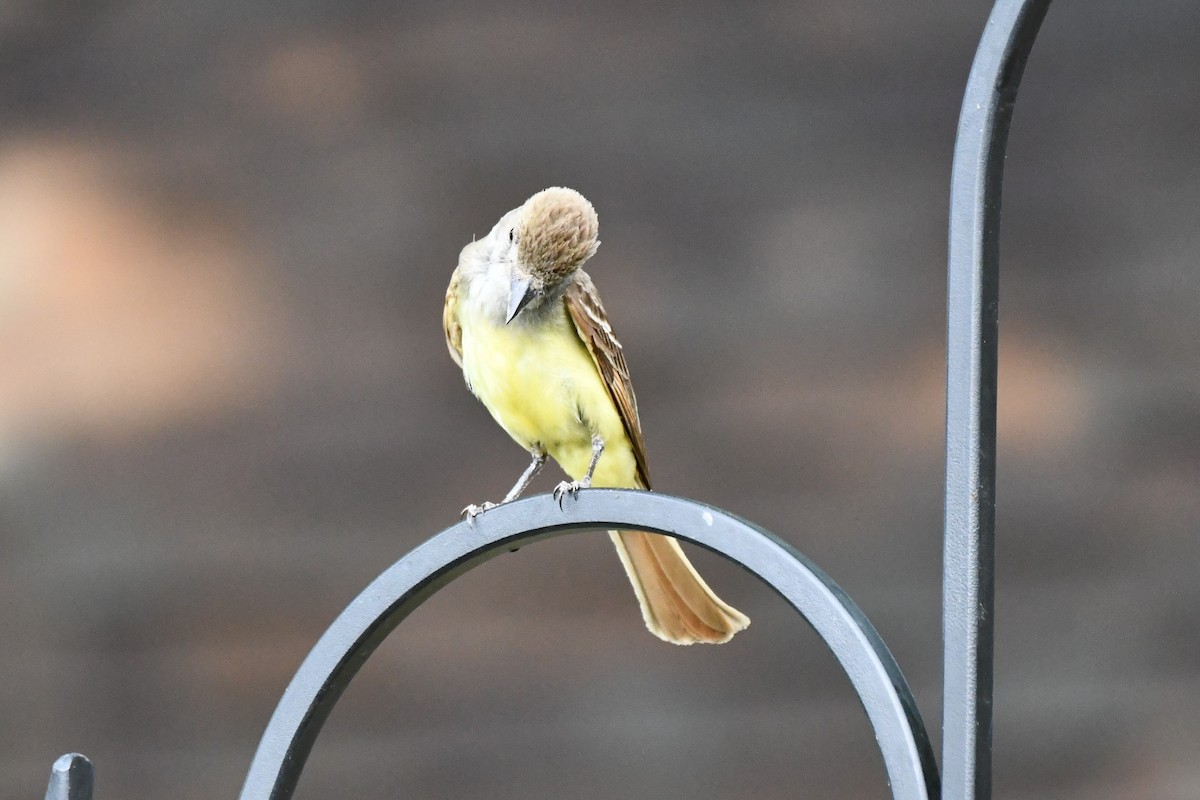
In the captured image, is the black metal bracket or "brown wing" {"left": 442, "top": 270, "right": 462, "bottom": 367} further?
"brown wing" {"left": 442, "top": 270, "right": 462, "bottom": 367}

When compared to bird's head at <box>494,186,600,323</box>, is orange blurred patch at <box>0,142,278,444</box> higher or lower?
higher

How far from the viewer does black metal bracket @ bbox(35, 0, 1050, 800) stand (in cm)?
90

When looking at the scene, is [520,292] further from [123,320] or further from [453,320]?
[123,320]

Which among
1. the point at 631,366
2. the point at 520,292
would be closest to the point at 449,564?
the point at 520,292

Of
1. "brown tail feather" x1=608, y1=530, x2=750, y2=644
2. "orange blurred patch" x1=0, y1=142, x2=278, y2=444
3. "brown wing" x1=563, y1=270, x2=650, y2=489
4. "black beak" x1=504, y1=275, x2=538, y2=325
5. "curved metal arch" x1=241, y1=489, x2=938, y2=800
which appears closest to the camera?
"curved metal arch" x1=241, y1=489, x2=938, y2=800

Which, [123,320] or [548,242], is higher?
[123,320]

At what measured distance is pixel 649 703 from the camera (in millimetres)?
3297

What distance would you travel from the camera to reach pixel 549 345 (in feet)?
7.04

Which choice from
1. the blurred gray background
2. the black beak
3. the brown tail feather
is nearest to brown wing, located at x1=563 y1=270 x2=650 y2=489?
the black beak

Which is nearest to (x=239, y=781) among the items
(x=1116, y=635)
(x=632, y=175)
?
(x=632, y=175)

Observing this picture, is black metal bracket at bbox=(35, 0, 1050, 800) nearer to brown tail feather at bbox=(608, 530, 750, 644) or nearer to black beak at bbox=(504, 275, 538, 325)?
brown tail feather at bbox=(608, 530, 750, 644)

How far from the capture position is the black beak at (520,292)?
2027 mm

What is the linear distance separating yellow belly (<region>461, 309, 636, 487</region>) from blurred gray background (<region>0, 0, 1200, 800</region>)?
1.12 metres

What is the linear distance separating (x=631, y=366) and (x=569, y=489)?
166 centimetres
